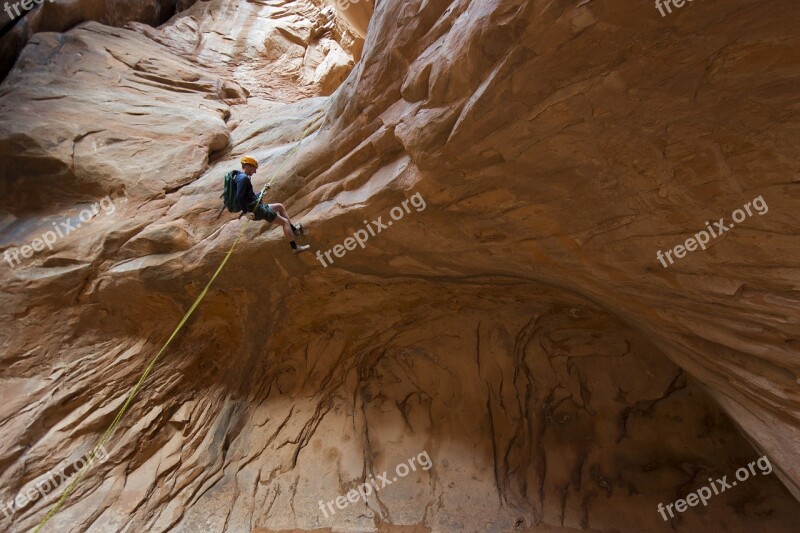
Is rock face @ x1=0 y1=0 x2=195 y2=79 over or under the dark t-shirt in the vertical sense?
over

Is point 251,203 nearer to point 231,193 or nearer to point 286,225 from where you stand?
point 231,193

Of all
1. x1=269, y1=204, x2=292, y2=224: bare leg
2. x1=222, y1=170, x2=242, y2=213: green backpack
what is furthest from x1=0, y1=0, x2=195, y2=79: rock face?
x1=269, y1=204, x2=292, y2=224: bare leg

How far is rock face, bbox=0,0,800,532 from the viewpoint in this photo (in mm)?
2973

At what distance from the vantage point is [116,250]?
6117 mm

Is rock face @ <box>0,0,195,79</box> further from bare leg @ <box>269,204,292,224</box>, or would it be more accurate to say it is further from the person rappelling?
bare leg @ <box>269,204,292,224</box>

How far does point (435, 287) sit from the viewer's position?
5.87 m

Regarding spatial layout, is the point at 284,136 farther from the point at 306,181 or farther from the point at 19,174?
the point at 19,174

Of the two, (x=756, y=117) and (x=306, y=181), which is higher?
(x=306, y=181)

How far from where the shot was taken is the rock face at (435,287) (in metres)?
2.97

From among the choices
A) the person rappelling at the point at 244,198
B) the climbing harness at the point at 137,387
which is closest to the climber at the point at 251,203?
the person rappelling at the point at 244,198

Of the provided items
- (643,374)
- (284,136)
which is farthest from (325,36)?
(643,374)

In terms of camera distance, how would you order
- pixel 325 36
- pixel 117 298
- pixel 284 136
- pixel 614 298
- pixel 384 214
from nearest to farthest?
pixel 614 298 → pixel 384 214 → pixel 117 298 → pixel 284 136 → pixel 325 36

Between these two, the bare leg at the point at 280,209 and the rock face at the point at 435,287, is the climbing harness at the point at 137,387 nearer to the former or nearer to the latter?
the rock face at the point at 435,287

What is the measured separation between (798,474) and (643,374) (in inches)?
92.5
